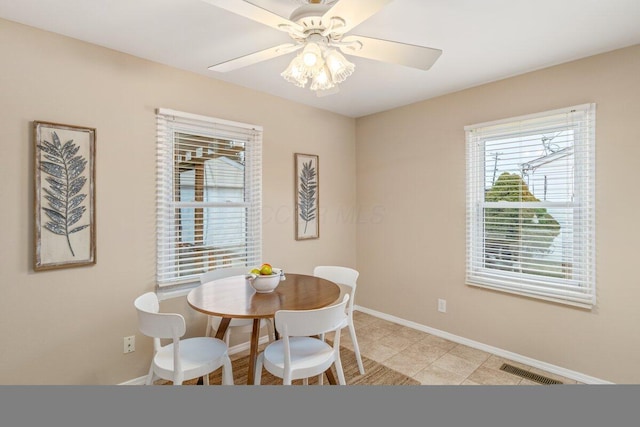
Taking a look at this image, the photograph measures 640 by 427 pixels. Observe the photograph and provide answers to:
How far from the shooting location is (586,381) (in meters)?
2.35

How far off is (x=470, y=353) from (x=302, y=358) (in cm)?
179

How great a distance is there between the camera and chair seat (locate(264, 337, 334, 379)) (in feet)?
5.77

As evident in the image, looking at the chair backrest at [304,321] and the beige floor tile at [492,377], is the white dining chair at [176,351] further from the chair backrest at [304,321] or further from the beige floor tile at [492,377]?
the beige floor tile at [492,377]

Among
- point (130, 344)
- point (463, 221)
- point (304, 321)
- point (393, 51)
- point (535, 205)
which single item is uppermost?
point (393, 51)

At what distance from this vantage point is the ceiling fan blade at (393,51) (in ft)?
5.06

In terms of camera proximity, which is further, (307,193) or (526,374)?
(307,193)

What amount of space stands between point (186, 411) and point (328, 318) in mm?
1527

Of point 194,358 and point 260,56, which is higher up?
point 260,56

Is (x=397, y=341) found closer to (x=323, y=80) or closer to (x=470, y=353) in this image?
(x=470, y=353)

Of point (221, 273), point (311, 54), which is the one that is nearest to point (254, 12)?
point (311, 54)

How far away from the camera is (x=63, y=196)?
205 cm

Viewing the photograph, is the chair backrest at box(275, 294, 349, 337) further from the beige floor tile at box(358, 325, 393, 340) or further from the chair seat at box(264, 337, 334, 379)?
the beige floor tile at box(358, 325, 393, 340)

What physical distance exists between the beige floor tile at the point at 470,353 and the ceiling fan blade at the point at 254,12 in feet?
9.15

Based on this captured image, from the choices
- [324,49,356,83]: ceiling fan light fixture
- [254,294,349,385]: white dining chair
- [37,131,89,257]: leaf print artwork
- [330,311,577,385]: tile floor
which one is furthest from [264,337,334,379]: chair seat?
[324,49,356,83]: ceiling fan light fixture
